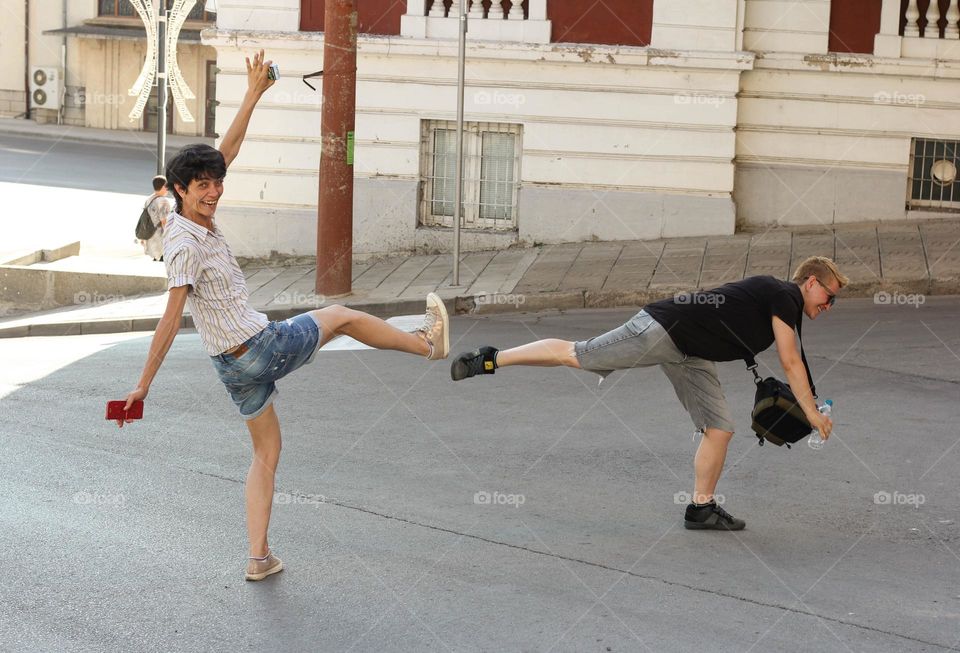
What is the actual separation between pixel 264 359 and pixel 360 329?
59 cm

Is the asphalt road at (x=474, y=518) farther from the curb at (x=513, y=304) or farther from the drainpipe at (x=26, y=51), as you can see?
the drainpipe at (x=26, y=51)

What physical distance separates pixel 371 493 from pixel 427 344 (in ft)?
3.66

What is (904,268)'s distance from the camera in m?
13.9

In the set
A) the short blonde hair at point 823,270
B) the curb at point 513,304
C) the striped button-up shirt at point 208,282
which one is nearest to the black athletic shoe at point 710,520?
the short blonde hair at point 823,270

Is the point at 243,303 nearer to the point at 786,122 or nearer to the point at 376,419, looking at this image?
the point at 376,419

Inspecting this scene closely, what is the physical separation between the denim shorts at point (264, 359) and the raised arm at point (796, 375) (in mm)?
2324

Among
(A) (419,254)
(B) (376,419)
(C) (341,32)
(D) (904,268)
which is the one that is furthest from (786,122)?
(B) (376,419)

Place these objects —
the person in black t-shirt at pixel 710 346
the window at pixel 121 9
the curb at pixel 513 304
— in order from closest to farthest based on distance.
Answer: the person in black t-shirt at pixel 710 346
the curb at pixel 513 304
the window at pixel 121 9

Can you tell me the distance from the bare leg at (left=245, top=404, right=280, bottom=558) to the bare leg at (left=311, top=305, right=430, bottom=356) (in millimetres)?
477

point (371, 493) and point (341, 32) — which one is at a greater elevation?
point (341, 32)

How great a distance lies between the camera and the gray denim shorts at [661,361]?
6730mm

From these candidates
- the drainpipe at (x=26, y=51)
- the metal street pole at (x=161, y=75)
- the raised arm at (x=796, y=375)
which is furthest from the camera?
the drainpipe at (x=26, y=51)

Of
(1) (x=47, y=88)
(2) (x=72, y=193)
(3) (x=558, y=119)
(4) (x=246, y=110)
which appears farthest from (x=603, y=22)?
(1) (x=47, y=88)

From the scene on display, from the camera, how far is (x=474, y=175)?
16.8 meters
